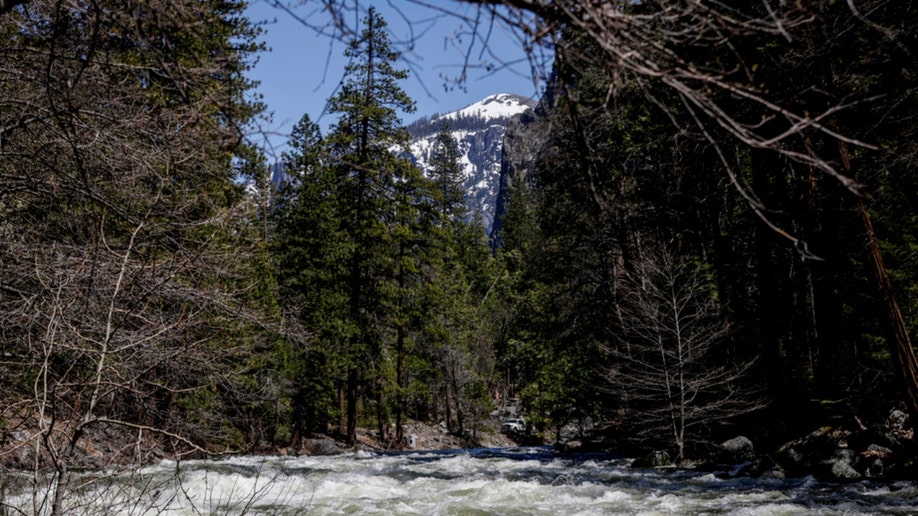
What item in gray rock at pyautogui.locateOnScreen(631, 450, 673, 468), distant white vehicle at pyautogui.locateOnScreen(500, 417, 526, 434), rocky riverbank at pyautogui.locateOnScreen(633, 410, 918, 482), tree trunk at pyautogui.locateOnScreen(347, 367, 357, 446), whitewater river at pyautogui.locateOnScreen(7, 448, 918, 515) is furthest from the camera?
distant white vehicle at pyautogui.locateOnScreen(500, 417, 526, 434)

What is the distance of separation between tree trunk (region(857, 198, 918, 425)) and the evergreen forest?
1.3 inches

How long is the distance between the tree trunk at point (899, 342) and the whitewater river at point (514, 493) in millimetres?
1276

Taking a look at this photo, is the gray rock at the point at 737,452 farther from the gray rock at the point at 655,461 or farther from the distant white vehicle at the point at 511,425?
the distant white vehicle at the point at 511,425

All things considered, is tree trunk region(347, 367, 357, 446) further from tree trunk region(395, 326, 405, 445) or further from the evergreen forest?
tree trunk region(395, 326, 405, 445)

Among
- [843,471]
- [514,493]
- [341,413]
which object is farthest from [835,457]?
[341,413]

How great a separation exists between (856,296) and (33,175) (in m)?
14.6

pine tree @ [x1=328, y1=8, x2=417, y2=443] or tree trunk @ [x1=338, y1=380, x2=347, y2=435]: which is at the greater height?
pine tree @ [x1=328, y1=8, x2=417, y2=443]

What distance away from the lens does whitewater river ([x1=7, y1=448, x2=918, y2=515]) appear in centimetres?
805

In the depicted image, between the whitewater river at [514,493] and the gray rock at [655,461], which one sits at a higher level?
the whitewater river at [514,493]

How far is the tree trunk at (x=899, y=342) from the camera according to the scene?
812 cm

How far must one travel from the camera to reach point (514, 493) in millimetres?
9945

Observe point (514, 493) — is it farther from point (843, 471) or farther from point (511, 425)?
point (511, 425)

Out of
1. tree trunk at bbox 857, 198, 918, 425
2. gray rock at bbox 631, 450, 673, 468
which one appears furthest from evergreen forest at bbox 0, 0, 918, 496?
gray rock at bbox 631, 450, 673, 468

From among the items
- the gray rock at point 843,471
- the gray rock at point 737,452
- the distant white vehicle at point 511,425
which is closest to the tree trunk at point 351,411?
the gray rock at point 737,452
